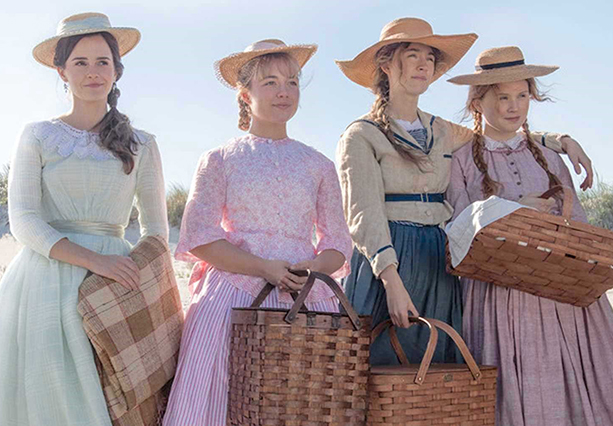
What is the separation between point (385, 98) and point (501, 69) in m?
0.63

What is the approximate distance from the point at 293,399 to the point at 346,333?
0.33 meters

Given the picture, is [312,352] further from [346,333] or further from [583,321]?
[583,321]

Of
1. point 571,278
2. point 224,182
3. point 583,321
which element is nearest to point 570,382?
point 583,321

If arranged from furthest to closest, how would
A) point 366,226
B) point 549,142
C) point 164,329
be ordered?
point 549,142 → point 366,226 → point 164,329

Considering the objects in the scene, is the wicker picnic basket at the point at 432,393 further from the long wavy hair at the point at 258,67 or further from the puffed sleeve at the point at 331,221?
the long wavy hair at the point at 258,67

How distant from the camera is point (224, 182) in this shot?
3.60 metres

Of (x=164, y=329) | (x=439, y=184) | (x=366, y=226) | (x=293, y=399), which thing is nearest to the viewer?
(x=293, y=399)

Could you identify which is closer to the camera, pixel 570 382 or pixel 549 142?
pixel 570 382

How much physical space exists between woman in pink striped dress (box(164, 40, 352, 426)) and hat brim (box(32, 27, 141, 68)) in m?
0.46

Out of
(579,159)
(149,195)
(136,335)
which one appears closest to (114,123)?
(149,195)

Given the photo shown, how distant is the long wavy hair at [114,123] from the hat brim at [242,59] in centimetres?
50

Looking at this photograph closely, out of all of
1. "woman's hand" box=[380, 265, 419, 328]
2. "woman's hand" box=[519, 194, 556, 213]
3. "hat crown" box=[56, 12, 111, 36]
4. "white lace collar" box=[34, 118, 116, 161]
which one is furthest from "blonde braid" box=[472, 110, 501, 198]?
"hat crown" box=[56, 12, 111, 36]

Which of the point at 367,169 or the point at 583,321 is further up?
the point at 367,169

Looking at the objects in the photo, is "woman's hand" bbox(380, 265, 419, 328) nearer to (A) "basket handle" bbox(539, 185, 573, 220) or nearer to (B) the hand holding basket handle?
(B) the hand holding basket handle
